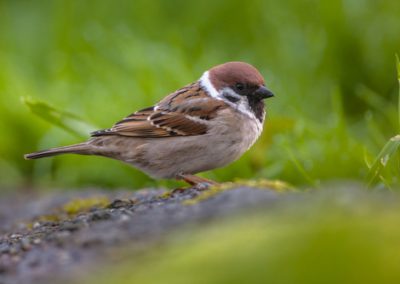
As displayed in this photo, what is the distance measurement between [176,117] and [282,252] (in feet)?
8.70

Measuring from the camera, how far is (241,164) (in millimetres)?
5535

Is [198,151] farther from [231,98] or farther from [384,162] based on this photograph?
[384,162]

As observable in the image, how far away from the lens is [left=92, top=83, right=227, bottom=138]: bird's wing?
14.9 ft

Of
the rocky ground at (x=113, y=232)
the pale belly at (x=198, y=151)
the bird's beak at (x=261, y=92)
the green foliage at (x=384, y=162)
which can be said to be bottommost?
the green foliage at (x=384, y=162)

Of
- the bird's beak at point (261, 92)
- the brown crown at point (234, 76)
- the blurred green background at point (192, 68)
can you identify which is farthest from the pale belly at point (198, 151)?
the blurred green background at point (192, 68)

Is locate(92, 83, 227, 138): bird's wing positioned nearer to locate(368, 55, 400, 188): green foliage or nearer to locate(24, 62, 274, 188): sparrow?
locate(24, 62, 274, 188): sparrow

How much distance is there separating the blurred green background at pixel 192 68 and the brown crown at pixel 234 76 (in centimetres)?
87

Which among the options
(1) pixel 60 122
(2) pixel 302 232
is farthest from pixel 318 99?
(2) pixel 302 232

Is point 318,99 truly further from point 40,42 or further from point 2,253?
point 2,253

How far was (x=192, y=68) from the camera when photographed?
6453mm

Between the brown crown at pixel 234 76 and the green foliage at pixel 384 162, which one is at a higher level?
the brown crown at pixel 234 76

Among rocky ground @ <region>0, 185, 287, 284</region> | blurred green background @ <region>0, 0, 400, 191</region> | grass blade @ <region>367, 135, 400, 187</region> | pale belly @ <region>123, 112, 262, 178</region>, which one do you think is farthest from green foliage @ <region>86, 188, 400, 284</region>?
blurred green background @ <region>0, 0, 400, 191</region>

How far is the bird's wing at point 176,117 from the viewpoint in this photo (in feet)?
14.9

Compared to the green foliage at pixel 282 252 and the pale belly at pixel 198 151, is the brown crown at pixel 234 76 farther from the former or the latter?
the green foliage at pixel 282 252
